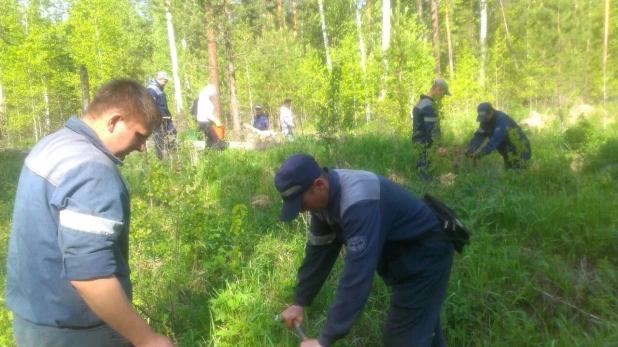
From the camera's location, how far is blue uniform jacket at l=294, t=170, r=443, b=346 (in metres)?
1.98

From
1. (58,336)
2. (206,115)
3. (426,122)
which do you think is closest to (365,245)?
(58,336)

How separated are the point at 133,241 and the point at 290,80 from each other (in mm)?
16503

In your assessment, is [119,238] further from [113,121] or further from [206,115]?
[206,115]

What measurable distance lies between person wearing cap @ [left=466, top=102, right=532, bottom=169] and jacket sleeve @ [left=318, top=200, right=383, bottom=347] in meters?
4.52

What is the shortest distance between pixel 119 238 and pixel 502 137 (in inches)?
237

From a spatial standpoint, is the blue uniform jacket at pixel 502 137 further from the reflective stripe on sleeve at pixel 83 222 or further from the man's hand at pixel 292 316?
the reflective stripe on sleeve at pixel 83 222

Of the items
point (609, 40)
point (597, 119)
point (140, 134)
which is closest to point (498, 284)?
point (140, 134)

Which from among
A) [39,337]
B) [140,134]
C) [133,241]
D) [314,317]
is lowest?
[314,317]

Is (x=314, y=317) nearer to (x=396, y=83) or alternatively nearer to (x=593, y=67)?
(x=396, y=83)

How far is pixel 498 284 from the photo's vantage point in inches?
142

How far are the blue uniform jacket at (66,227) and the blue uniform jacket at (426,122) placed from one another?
5516 mm

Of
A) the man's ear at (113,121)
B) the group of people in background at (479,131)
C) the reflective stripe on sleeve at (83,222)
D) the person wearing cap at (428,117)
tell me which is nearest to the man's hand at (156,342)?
the reflective stripe on sleeve at (83,222)

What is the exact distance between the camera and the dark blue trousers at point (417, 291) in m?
2.28

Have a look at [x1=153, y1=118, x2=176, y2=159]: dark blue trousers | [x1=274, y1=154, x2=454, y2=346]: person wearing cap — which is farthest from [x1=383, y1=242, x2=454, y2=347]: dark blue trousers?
[x1=153, y1=118, x2=176, y2=159]: dark blue trousers
